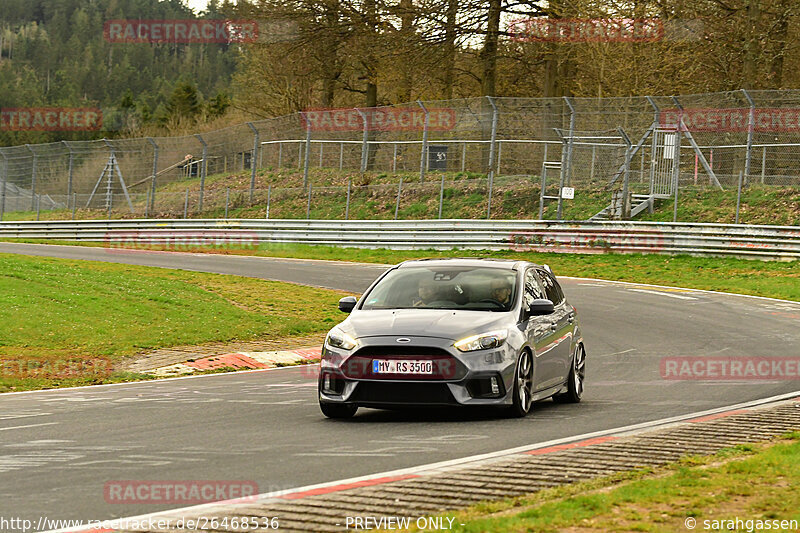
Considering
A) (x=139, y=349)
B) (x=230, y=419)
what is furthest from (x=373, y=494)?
(x=139, y=349)

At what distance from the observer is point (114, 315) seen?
18.8m

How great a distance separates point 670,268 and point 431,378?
21275 millimetres

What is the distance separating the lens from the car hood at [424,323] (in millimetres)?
10008

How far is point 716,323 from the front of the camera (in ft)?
63.6

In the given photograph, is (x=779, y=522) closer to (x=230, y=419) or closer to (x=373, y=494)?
(x=373, y=494)

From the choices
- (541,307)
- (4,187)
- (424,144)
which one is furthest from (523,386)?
(4,187)

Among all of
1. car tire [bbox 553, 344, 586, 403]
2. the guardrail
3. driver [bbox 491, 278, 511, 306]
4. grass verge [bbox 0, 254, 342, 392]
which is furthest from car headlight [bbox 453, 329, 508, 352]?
the guardrail

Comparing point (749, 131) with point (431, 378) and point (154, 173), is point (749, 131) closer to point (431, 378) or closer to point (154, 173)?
point (154, 173)

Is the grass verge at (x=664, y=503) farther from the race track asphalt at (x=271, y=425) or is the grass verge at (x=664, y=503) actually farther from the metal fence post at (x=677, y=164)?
the metal fence post at (x=677, y=164)

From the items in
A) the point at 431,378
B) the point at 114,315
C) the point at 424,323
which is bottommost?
the point at 114,315

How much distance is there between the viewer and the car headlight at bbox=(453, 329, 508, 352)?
32.5 feet

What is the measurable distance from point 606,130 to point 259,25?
18724mm

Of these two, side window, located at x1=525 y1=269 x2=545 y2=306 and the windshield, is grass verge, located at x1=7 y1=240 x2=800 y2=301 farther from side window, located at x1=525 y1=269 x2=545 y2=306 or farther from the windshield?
the windshield

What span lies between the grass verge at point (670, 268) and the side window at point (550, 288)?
13.0 meters
